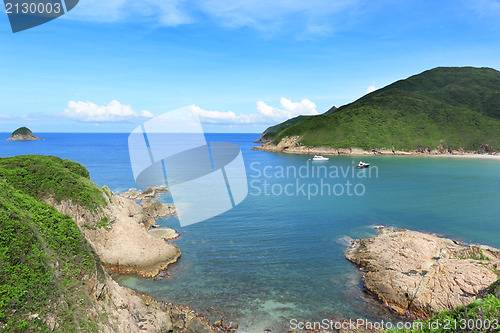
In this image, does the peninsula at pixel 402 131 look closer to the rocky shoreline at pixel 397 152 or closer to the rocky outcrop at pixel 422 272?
the rocky shoreline at pixel 397 152

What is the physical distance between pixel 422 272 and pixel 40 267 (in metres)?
28.4

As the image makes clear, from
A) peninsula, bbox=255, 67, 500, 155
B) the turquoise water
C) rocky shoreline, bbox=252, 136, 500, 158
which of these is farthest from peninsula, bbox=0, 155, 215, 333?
peninsula, bbox=255, 67, 500, 155

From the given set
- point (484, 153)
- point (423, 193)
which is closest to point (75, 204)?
point (423, 193)

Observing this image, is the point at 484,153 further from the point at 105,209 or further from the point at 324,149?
the point at 105,209

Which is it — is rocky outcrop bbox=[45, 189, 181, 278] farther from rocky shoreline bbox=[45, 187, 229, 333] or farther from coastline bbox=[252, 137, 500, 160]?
coastline bbox=[252, 137, 500, 160]

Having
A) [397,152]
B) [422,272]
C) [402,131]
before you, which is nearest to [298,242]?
[422,272]

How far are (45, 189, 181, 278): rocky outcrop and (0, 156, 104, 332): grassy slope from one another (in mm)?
10040

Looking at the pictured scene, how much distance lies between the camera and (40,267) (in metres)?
13.1

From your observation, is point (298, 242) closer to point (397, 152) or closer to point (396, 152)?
point (396, 152)

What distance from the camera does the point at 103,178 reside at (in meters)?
73.7

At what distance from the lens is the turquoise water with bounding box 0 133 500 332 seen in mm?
21844

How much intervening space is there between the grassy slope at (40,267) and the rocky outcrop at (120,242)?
10040mm

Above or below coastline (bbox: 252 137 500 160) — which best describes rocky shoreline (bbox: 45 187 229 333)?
below

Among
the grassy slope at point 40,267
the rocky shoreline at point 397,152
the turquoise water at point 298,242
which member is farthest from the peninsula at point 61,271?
the rocky shoreline at point 397,152
